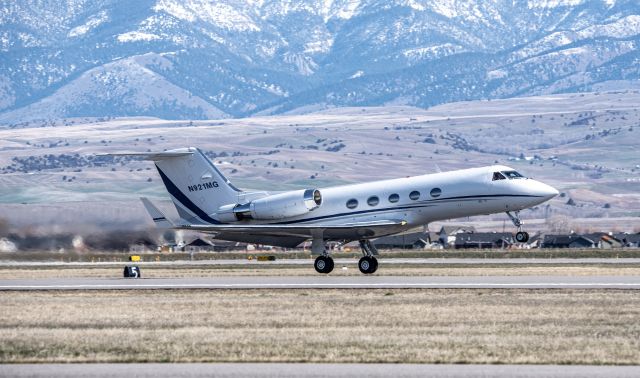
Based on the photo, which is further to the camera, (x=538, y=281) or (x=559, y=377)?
(x=538, y=281)

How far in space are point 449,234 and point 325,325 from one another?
134m

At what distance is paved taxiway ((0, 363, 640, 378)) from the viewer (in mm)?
25953

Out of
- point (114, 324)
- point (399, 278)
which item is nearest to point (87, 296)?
point (114, 324)

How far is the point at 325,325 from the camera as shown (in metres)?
34.4

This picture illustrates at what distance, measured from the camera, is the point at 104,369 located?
2697cm

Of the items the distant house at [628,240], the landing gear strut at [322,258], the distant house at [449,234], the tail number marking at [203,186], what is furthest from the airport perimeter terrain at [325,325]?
the distant house at [449,234]

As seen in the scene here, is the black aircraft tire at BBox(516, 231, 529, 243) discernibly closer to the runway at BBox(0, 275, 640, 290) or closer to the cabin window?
the runway at BBox(0, 275, 640, 290)

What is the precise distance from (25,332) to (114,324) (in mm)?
2672

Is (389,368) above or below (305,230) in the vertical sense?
below

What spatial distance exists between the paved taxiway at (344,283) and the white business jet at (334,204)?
1.94 meters

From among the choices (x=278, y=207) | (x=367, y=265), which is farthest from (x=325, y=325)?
(x=278, y=207)

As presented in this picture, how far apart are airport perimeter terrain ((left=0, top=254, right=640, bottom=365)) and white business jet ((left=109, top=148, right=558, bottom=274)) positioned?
29.4 feet

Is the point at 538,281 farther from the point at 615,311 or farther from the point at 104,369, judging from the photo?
the point at 104,369

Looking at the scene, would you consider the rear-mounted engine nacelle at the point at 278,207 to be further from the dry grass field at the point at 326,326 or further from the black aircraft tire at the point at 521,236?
the dry grass field at the point at 326,326
